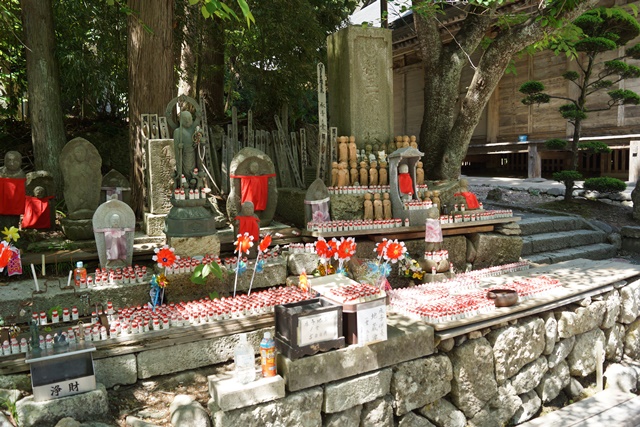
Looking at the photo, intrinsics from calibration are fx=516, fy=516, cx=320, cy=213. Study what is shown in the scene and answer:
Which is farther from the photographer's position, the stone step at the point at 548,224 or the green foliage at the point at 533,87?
the green foliage at the point at 533,87

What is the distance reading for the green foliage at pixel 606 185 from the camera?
1255 cm

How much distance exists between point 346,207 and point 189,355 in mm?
Result: 4093

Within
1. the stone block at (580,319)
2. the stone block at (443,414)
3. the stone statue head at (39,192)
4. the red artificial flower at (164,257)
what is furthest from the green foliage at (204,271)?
the stone block at (580,319)

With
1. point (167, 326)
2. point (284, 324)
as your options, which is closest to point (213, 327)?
point (167, 326)

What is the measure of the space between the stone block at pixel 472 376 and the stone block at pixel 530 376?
484 mm

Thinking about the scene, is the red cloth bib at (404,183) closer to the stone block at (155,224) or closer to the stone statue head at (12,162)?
the stone block at (155,224)

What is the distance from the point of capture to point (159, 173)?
782 cm

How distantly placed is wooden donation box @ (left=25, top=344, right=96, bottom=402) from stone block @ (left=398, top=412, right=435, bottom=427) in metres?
2.99

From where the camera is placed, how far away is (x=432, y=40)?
36.3ft

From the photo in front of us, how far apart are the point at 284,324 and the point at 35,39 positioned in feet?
25.8

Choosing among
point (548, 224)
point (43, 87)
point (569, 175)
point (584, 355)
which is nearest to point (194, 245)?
point (43, 87)

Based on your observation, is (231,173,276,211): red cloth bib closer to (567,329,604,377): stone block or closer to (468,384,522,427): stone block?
(468,384,522,427): stone block

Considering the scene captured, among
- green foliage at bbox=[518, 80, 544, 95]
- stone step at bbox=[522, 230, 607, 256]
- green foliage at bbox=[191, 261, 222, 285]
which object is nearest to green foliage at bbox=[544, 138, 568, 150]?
green foliage at bbox=[518, 80, 544, 95]

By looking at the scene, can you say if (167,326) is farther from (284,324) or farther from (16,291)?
(16,291)
